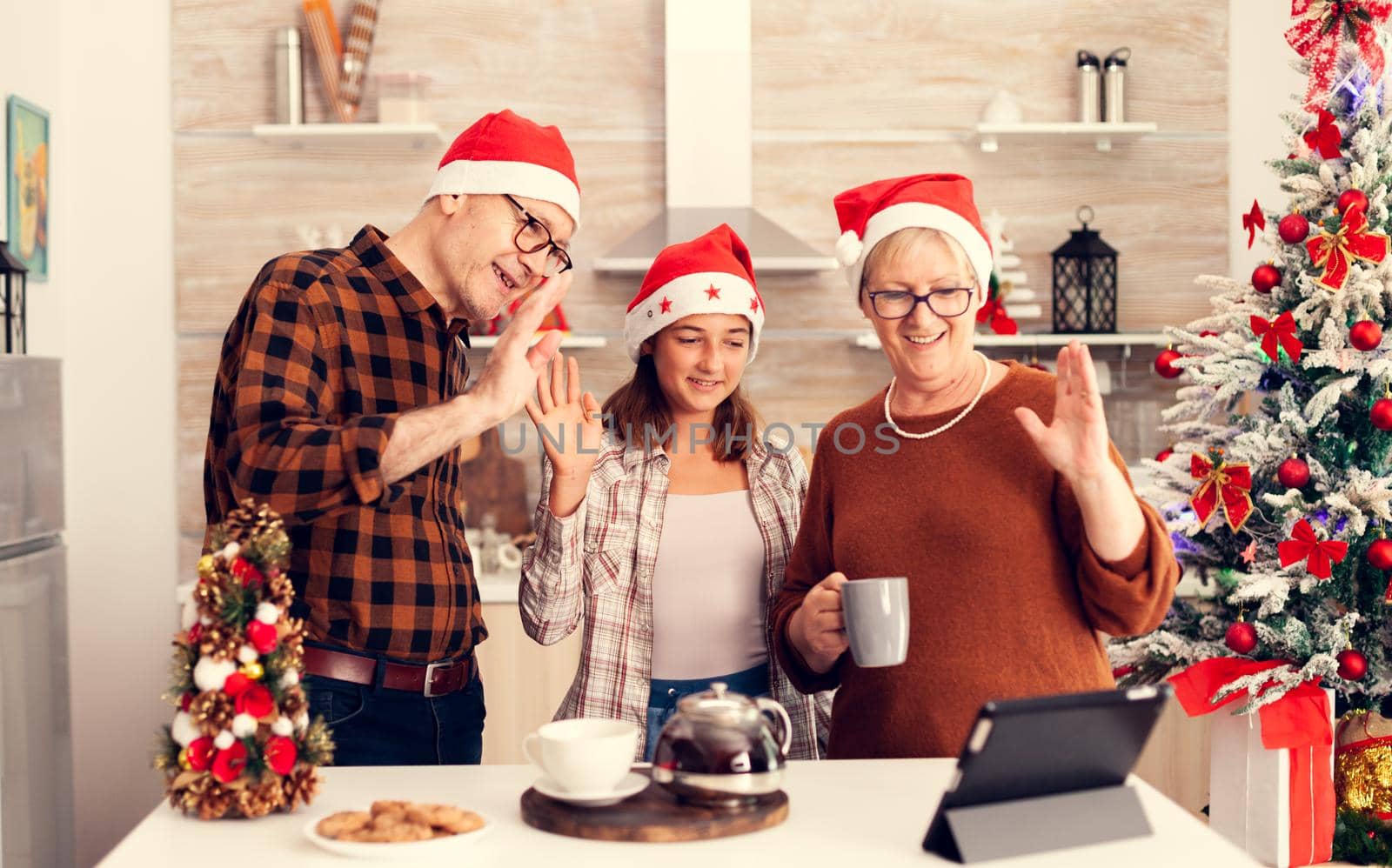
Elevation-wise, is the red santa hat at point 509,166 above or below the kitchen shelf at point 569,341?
above

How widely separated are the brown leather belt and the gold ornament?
2000 millimetres

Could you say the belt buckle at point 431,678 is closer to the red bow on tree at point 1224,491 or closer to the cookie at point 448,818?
the cookie at point 448,818

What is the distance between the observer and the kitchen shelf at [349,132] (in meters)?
3.69

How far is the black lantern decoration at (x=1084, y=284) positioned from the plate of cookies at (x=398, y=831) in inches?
121

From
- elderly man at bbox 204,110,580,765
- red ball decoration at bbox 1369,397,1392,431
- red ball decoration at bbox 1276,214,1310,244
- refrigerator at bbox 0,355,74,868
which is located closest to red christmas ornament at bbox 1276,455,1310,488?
red ball decoration at bbox 1369,397,1392,431

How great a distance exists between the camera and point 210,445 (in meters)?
1.74

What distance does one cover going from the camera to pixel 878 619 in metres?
1.48

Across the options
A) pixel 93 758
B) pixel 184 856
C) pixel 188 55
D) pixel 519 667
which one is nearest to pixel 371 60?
pixel 188 55

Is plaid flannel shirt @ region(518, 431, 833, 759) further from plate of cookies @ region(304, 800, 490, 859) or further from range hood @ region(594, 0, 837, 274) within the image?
range hood @ region(594, 0, 837, 274)

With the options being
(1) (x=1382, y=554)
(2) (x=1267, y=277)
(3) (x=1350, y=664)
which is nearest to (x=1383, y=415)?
(1) (x=1382, y=554)

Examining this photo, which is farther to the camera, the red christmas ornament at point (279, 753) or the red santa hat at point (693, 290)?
the red santa hat at point (693, 290)

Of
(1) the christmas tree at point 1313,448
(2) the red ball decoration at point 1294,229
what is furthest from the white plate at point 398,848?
(2) the red ball decoration at point 1294,229

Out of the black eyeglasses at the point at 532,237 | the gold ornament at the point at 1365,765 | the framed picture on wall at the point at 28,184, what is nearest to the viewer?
the black eyeglasses at the point at 532,237

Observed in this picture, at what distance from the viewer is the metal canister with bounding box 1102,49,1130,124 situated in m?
3.87
